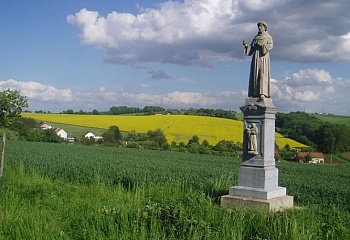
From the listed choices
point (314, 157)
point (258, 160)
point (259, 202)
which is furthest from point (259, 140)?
point (314, 157)

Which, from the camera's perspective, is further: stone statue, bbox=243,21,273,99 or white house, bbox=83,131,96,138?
white house, bbox=83,131,96,138

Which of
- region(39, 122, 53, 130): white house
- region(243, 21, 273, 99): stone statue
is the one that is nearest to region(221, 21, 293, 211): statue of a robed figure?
region(243, 21, 273, 99): stone statue

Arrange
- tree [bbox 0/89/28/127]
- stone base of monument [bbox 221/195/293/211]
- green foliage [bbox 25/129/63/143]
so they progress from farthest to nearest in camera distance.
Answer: green foliage [bbox 25/129/63/143]
tree [bbox 0/89/28/127]
stone base of monument [bbox 221/195/293/211]

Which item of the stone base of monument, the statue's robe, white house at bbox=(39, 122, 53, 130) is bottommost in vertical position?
the stone base of monument

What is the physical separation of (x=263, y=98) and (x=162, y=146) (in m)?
45.8

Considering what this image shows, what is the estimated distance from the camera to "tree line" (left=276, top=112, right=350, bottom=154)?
58.4m

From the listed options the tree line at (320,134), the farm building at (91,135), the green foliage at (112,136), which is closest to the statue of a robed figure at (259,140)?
A: the green foliage at (112,136)

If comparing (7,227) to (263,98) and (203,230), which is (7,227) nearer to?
(203,230)

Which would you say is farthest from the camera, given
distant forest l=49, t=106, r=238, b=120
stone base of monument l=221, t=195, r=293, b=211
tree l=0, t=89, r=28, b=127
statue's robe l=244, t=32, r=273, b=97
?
distant forest l=49, t=106, r=238, b=120

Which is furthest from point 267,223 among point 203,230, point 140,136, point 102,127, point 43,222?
point 102,127

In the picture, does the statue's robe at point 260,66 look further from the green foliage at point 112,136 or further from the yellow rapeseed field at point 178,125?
the green foliage at point 112,136

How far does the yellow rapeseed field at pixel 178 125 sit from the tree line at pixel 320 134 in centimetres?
217

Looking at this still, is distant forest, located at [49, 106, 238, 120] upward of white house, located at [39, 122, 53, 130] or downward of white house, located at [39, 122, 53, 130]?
upward

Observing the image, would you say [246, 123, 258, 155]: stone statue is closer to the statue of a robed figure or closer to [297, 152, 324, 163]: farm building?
the statue of a robed figure
